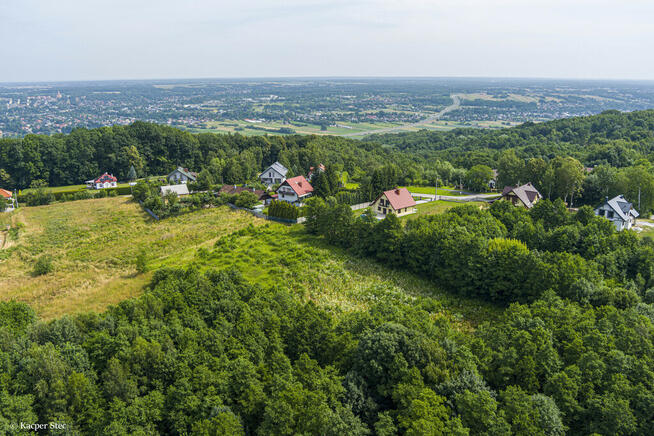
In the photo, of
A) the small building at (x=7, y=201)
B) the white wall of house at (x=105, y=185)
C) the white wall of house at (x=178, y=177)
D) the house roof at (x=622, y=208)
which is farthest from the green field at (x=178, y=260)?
the white wall of house at (x=178, y=177)

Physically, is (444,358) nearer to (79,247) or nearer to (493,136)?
(79,247)

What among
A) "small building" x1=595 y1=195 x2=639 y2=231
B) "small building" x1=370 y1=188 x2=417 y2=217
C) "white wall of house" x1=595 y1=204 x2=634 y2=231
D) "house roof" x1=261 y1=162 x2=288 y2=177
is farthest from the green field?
"house roof" x1=261 y1=162 x2=288 y2=177

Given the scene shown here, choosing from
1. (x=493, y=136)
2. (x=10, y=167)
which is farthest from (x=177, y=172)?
(x=493, y=136)

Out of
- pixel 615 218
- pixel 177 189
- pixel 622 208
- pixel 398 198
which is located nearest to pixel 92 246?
pixel 177 189

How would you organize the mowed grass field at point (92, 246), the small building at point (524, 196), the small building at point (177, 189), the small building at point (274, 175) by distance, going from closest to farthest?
the mowed grass field at point (92, 246) → the small building at point (524, 196) → the small building at point (177, 189) → the small building at point (274, 175)

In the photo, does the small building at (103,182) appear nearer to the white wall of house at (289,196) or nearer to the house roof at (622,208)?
the white wall of house at (289,196)

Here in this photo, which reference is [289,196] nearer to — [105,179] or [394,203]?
[394,203]
